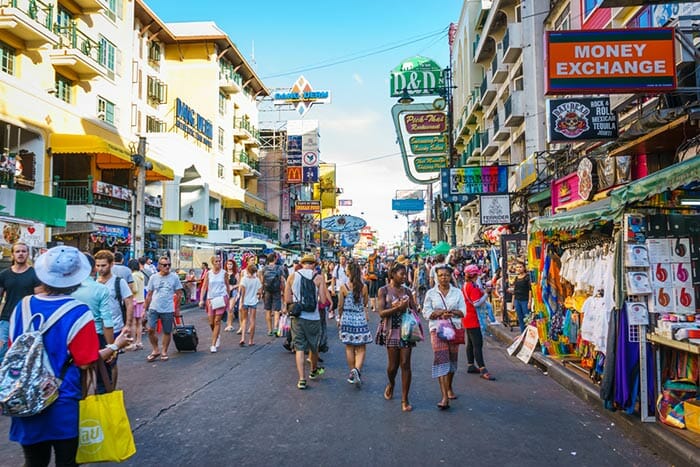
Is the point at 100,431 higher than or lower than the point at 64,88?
lower

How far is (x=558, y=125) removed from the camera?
12297mm

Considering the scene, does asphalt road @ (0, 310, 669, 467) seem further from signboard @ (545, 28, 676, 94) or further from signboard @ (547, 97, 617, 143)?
signboard @ (547, 97, 617, 143)

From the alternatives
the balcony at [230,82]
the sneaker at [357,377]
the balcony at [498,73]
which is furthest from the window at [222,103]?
the sneaker at [357,377]

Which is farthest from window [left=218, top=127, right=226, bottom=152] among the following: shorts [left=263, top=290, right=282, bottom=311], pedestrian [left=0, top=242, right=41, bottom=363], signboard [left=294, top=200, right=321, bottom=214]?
pedestrian [left=0, top=242, right=41, bottom=363]

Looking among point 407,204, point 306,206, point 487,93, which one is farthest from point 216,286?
point 306,206

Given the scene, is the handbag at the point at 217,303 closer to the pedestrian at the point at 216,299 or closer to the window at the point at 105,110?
the pedestrian at the point at 216,299

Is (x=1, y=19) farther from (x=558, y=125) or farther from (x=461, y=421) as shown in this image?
(x=461, y=421)

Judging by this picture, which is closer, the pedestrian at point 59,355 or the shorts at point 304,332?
the pedestrian at point 59,355

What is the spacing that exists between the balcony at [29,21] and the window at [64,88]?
244cm

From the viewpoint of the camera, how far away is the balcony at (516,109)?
24.7 metres

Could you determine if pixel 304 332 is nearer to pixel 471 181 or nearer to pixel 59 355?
pixel 59 355

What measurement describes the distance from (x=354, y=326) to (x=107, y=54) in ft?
77.5

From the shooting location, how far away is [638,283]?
228 inches

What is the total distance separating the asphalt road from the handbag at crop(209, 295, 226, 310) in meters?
1.56
